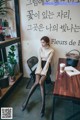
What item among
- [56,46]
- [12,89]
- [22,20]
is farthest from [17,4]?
[12,89]

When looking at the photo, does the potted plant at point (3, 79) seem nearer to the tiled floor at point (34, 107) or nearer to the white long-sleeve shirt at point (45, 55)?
the tiled floor at point (34, 107)

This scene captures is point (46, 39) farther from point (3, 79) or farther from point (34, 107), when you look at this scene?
point (34, 107)

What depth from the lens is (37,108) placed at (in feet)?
6.49

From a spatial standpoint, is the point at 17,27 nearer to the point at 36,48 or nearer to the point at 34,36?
the point at 34,36

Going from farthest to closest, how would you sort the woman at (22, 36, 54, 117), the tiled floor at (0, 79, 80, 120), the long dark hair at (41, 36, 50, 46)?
the long dark hair at (41, 36, 50, 46) < the woman at (22, 36, 54, 117) < the tiled floor at (0, 79, 80, 120)

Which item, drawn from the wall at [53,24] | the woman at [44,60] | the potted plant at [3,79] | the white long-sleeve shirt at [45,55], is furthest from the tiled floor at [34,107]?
the wall at [53,24]

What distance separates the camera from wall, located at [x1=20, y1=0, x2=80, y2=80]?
225cm

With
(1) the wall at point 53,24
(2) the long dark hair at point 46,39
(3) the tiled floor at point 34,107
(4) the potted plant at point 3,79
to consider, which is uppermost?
(1) the wall at point 53,24

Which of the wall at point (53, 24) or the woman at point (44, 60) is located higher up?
the wall at point (53, 24)

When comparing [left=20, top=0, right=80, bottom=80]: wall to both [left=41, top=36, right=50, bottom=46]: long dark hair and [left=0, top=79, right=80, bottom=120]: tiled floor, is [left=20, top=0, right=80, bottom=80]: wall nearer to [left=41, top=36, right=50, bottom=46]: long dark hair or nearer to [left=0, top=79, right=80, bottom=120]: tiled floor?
[left=41, top=36, right=50, bottom=46]: long dark hair

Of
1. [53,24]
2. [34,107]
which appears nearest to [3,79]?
[34,107]

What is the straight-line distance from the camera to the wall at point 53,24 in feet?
7.38

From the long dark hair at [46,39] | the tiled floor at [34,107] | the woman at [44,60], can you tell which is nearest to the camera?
the tiled floor at [34,107]

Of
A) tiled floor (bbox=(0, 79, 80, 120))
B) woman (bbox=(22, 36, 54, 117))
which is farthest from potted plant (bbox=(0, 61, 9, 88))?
woman (bbox=(22, 36, 54, 117))
